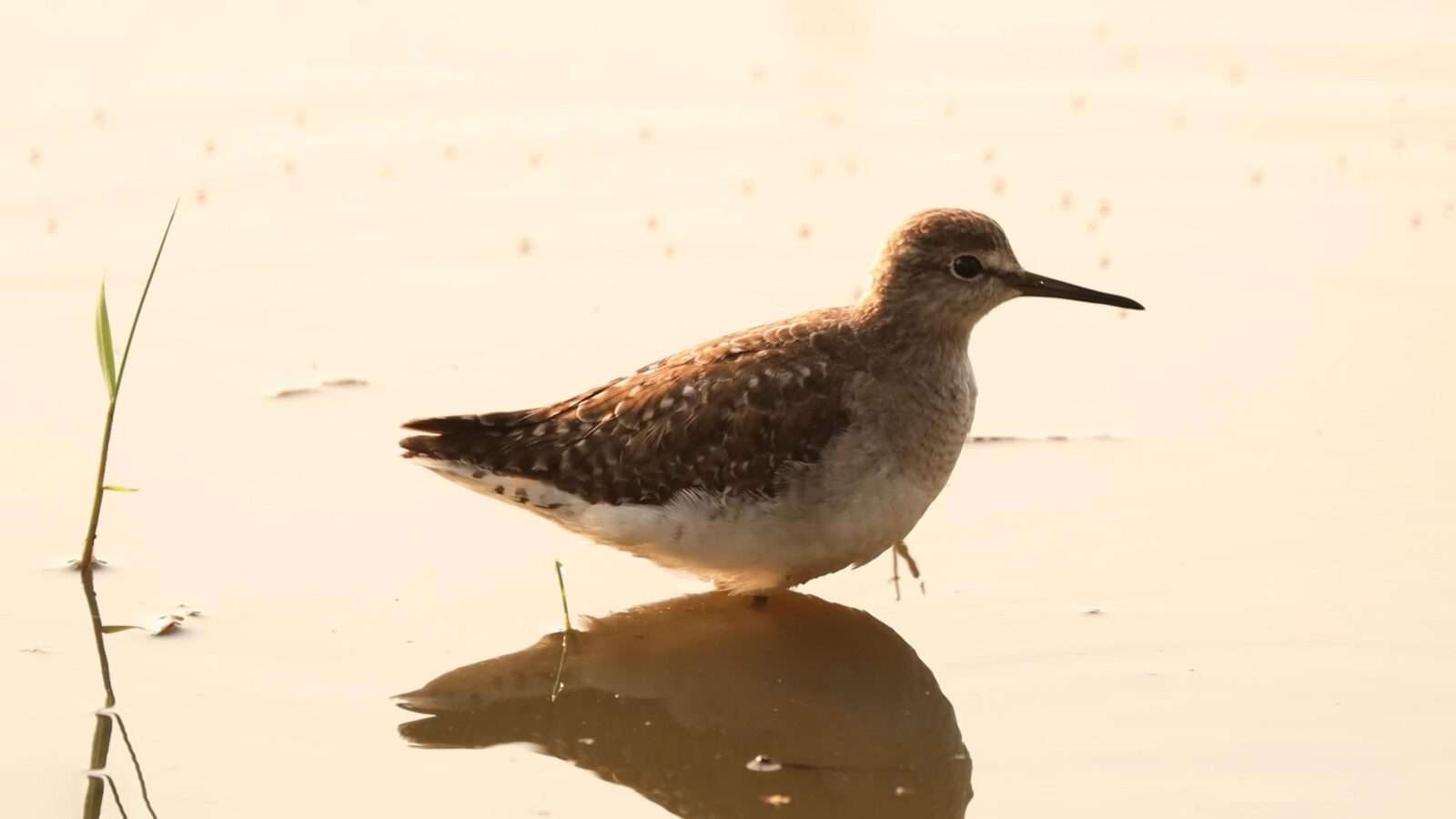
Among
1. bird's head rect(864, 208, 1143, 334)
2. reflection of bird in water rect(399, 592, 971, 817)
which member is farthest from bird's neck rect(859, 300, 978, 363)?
reflection of bird in water rect(399, 592, 971, 817)

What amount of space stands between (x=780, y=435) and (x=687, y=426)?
0.41 m

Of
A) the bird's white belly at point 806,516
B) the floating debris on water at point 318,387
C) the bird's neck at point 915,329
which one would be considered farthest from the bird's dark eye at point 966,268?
the floating debris on water at point 318,387

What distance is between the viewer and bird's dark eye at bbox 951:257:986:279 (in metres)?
9.06

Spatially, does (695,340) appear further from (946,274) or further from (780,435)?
(780,435)

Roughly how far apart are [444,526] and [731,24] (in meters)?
7.17

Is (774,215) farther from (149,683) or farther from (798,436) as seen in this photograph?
(149,683)

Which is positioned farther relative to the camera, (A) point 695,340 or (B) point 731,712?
(A) point 695,340

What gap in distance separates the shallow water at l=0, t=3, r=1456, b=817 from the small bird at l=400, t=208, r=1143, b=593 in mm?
442

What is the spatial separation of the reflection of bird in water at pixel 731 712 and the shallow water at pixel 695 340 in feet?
0.08

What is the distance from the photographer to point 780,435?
28.0ft

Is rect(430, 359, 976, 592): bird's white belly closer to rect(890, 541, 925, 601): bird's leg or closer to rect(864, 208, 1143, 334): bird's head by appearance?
rect(890, 541, 925, 601): bird's leg

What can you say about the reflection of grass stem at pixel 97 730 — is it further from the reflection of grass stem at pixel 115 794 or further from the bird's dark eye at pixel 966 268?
the bird's dark eye at pixel 966 268

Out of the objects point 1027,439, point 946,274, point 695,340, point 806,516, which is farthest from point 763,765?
point 695,340

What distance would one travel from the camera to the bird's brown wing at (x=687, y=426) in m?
8.56
